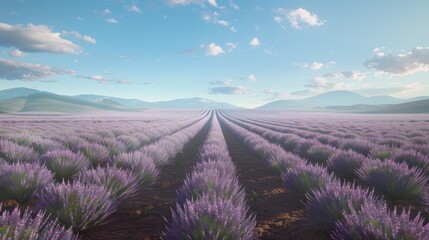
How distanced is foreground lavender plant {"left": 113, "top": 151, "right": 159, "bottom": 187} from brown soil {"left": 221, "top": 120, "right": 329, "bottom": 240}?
2.17 metres

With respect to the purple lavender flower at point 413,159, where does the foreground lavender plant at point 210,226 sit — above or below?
above

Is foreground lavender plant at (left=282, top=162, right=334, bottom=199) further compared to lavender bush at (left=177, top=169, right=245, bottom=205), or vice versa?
foreground lavender plant at (left=282, top=162, right=334, bottom=199)

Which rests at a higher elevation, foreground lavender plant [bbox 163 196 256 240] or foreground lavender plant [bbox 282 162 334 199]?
foreground lavender plant [bbox 163 196 256 240]

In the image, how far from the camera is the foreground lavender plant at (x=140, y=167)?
18.9 ft

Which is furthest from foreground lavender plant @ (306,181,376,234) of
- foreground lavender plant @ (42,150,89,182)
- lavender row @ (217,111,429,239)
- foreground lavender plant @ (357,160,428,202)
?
foreground lavender plant @ (42,150,89,182)

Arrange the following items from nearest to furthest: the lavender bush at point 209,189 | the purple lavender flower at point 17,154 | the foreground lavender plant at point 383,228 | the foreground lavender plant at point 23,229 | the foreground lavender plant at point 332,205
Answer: the foreground lavender plant at point 23,229 → the foreground lavender plant at point 383,228 → the foreground lavender plant at point 332,205 → the lavender bush at point 209,189 → the purple lavender flower at point 17,154

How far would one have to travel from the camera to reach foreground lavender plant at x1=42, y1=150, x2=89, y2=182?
554 cm

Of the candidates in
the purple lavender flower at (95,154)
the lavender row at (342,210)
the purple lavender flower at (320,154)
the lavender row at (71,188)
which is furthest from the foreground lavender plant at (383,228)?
the purple lavender flower at (95,154)

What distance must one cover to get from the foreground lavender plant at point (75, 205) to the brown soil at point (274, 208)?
84.0 inches

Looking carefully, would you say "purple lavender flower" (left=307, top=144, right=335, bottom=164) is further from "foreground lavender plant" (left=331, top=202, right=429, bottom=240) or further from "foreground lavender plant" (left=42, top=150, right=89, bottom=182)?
"foreground lavender plant" (left=42, top=150, right=89, bottom=182)

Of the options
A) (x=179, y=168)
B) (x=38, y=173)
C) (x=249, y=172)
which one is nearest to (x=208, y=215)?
(x=38, y=173)

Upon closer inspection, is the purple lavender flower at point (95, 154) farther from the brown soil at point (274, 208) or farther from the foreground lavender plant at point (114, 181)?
the brown soil at point (274, 208)

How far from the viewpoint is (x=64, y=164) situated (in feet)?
18.4

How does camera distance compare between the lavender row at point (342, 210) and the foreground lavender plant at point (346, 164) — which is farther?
the foreground lavender plant at point (346, 164)
